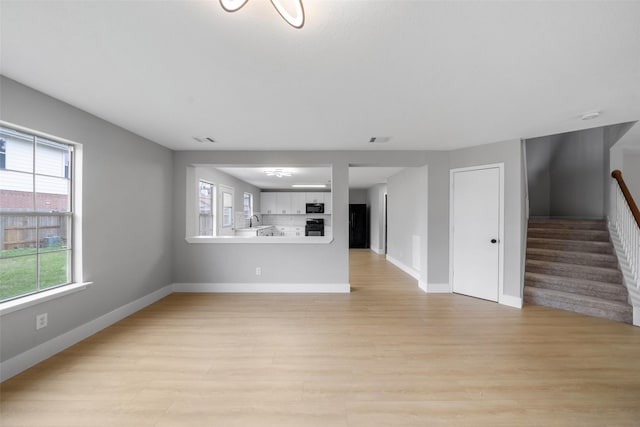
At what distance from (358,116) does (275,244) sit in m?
2.34

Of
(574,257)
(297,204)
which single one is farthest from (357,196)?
(574,257)

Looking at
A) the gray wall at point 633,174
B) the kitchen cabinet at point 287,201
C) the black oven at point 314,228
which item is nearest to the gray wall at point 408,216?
the black oven at point 314,228

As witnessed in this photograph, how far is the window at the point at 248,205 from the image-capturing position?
7428mm

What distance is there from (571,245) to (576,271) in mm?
590

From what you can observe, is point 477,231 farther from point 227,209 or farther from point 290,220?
point 290,220

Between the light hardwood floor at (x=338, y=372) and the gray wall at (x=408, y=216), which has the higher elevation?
the gray wall at (x=408, y=216)

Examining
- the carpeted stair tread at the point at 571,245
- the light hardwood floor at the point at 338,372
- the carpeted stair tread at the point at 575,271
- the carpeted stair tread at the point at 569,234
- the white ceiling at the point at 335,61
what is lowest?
the light hardwood floor at the point at 338,372

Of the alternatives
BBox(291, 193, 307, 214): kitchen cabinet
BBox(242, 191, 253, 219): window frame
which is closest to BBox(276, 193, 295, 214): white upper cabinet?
Result: BBox(291, 193, 307, 214): kitchen cabinet

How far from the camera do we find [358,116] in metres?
2.56

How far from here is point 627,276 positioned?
3082mm

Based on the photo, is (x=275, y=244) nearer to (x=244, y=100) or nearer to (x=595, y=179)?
(x=244, y=100)

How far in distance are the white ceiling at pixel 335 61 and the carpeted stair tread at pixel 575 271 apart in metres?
2.02

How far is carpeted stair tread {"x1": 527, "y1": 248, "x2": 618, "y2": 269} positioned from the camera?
345 cm

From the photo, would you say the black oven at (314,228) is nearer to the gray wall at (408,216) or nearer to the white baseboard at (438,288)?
the gray wall at (408,216)
